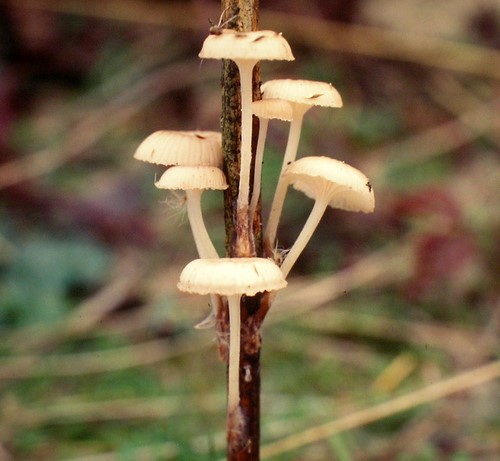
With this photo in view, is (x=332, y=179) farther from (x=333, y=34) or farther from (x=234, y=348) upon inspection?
(x=333, y=34)

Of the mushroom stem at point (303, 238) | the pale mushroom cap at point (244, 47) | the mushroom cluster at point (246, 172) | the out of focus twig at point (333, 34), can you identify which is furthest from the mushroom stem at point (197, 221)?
the out of focus twig at point (333, 34)

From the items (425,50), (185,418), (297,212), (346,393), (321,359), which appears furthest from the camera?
(425,50)

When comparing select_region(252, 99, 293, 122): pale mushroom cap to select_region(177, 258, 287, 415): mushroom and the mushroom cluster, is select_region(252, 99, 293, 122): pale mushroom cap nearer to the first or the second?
the mushroom cluster

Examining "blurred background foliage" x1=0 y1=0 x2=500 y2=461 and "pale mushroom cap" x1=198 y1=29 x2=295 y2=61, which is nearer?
"pale mushroom cap" x1=198 y1=29 x2=295 y2=61

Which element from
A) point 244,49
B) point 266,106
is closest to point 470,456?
point 266,106

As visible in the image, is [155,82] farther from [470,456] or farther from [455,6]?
[470,456]

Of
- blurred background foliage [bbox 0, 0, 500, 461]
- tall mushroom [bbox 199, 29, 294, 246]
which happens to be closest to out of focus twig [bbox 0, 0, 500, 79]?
blurred background foliage [bbox 0, 0, 500, 461]

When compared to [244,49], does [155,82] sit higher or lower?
higher
